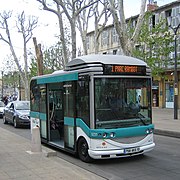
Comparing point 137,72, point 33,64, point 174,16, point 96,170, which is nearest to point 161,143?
point 137,72

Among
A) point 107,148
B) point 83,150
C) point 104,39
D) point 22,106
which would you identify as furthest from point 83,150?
point 104,39

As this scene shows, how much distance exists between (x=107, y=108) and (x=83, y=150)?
1.39 meters

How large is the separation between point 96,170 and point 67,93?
276 cm

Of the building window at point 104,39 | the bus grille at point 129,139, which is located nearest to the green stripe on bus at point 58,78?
the bus grille at point 129,139

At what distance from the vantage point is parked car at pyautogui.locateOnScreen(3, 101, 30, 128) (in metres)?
17.4

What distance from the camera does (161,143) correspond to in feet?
39.0

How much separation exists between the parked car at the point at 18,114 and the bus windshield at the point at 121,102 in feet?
32.5

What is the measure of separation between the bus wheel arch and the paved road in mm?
151

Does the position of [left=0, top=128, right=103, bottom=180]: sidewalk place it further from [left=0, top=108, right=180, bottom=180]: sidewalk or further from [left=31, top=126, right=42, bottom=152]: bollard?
[left=31, top=126, right=42, bottom=152]: bollard

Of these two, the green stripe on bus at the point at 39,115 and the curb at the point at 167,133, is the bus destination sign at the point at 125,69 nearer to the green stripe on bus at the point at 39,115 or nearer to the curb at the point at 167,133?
the green stripe on bus at the point at 39,115

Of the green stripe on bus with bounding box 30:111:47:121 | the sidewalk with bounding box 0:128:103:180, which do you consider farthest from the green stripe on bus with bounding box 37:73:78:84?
the sidewalk with bounding box 0:128:103:180

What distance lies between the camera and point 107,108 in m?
8.27

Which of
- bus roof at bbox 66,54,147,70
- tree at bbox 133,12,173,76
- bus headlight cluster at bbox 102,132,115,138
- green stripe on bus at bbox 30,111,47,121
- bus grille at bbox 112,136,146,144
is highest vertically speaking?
tree at bbox 133,12,173,76

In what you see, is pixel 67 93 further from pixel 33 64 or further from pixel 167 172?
pixel 33 64
